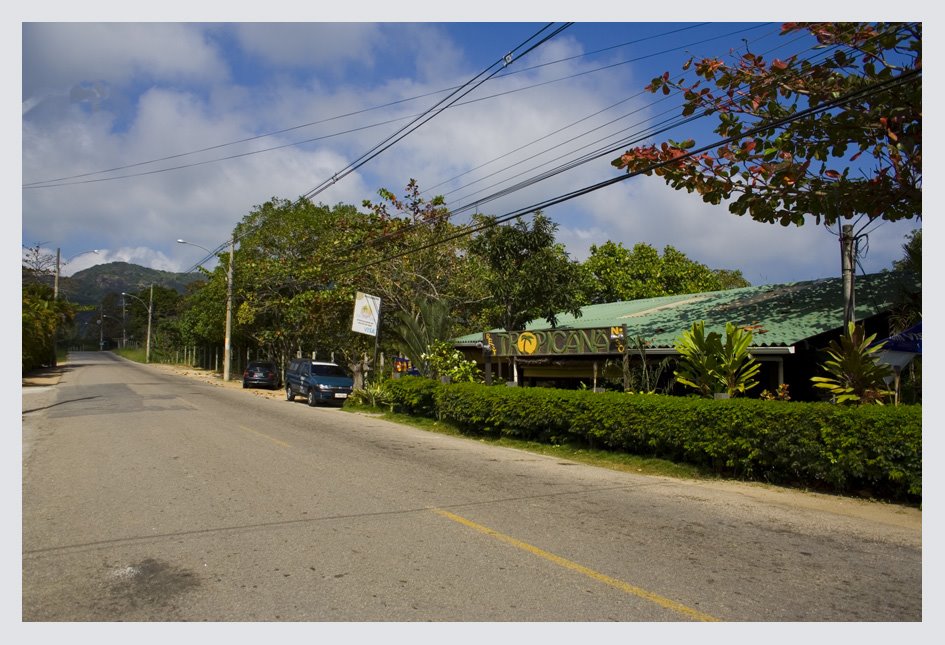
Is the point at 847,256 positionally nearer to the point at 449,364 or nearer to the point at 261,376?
the point at 449,364

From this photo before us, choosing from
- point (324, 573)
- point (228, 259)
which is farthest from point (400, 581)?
point (228, 259)

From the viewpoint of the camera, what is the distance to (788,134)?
462 inches

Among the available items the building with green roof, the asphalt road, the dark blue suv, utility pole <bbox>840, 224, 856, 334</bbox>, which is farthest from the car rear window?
utility pole <bbox>840, 224, 856, 334</bbox>

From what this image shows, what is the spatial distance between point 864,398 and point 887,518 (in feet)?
8.48

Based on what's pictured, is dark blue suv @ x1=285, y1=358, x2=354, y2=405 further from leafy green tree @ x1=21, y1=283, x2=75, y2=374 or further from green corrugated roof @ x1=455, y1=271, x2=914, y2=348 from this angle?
leafy green tree @ x1=21, y1=283, x2=75, y2=374

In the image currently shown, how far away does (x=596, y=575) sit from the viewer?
5.30 metres

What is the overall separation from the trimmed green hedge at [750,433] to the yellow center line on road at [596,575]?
4868 millimetres

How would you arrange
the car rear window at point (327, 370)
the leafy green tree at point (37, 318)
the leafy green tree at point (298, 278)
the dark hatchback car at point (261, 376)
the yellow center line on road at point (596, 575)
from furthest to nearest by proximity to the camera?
the dark hatchback car at point (261, 376)
the leafy green tree at point (37, 318)
the leafy green tree at point (298, 278)
the car rear window at point (327, 370)
the yellow center line on road at point (596, 575)

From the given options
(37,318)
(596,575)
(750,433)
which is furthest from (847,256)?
(37,318)

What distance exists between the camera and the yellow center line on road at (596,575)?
15.1ft

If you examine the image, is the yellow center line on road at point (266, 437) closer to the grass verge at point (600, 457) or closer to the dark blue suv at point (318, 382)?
the grass verge at point (600, 457)

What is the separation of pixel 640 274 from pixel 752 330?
24.1m

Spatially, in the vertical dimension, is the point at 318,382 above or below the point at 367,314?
below

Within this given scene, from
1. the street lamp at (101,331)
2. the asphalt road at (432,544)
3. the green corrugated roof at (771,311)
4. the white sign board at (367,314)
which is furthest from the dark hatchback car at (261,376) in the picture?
the street lamp at (101,331)
